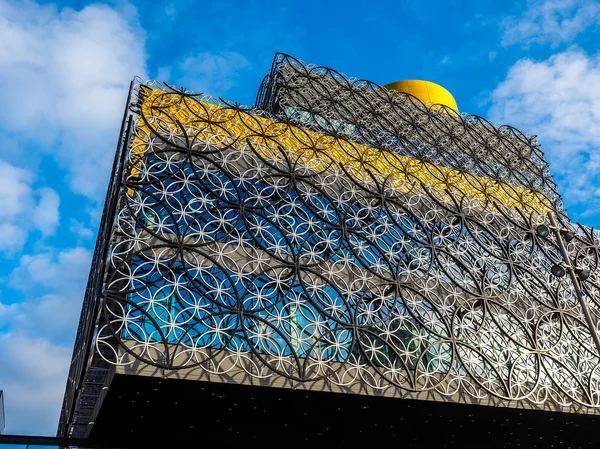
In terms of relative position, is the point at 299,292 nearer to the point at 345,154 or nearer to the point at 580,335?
the point at 345,154

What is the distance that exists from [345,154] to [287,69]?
7420 mm

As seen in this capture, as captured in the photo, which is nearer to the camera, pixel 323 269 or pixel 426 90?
pixel 323 269

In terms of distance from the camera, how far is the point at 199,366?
13.1 m

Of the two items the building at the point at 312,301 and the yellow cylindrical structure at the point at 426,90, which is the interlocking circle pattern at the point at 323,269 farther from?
the yellow cylindrical structure at the point at 426,90

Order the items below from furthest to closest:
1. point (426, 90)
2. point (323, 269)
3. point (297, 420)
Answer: point (426, 90), point (323, 269), point (297, 420)

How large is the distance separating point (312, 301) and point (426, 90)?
29.9 meters

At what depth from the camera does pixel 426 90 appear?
4106 cm

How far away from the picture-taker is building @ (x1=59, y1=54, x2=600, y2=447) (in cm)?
1399

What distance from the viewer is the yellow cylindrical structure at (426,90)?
40719 mm

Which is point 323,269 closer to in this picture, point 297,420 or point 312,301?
point 312,301

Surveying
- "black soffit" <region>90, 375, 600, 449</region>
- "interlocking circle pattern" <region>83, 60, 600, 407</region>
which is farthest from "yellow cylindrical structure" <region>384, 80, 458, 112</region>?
"black soffit" <region>90, 375, 600, 449</region>

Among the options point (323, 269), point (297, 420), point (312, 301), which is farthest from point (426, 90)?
point (297, 420)

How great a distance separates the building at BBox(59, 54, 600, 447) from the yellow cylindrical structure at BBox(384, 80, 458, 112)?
61.2 feet

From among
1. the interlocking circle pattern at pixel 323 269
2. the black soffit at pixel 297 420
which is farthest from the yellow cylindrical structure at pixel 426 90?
the black soffit at pixel 297 420
